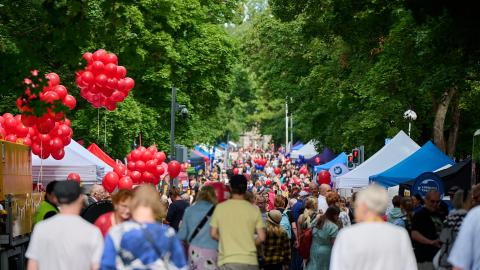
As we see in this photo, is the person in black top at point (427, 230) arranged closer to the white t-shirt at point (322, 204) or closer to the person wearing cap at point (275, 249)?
the person wearing cap at point (275, 249)

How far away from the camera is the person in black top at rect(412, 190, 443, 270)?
1361 centimetres

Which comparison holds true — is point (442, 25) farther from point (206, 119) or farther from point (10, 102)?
point (206, 119)

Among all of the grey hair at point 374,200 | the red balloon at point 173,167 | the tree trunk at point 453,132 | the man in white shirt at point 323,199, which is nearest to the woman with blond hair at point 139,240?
the grey hair at point 374,200

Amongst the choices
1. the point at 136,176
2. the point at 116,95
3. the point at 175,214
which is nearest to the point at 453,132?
the point at 136,176

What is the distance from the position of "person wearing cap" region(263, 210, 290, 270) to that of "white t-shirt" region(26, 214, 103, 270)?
7.15 m

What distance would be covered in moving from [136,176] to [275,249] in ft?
50.7

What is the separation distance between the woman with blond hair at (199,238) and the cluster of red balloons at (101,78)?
12546 mm

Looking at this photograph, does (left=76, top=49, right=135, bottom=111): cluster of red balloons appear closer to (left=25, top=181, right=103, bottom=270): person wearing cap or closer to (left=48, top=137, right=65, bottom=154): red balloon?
(left=48, top=137, right=65, bottom=154): red balloon

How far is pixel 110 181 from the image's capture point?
2828 centimetres

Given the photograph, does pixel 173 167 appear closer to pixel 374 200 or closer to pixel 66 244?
pixel 66 244

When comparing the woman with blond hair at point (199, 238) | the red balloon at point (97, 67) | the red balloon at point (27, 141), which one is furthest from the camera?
the red balloon at point (97, 67)

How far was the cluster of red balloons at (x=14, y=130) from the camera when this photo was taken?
24205 mm

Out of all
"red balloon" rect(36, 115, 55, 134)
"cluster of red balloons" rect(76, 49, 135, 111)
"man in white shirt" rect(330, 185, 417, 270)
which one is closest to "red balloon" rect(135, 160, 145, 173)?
"cluster of red balloons" rect(76, 49, 135, 111)

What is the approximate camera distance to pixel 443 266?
39.5ft
